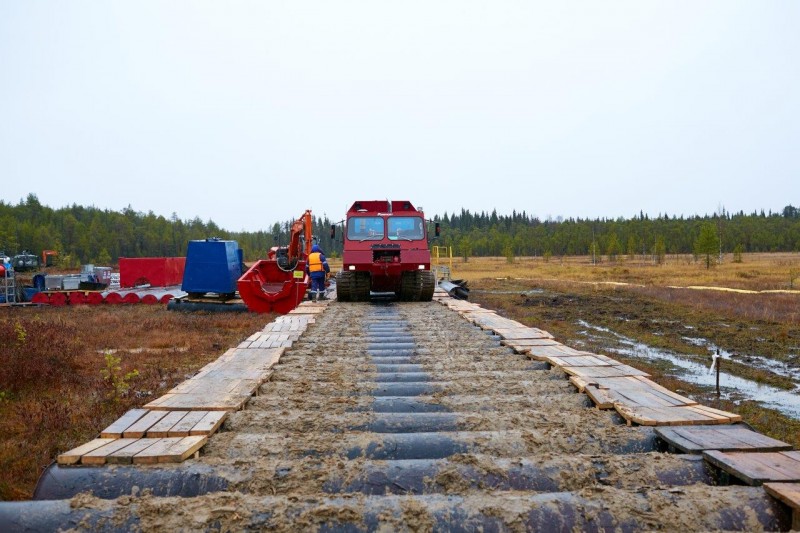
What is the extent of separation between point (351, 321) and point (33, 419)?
18.6 feet

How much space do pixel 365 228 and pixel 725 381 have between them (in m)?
9.06

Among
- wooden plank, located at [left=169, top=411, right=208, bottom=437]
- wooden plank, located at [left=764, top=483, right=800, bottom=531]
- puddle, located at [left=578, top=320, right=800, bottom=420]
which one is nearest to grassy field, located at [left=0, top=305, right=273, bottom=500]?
wooden plank, located at [left=169, top=411, right=208, bottom=437]

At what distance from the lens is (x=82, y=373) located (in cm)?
962

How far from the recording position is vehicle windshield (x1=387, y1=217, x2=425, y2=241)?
16.2m

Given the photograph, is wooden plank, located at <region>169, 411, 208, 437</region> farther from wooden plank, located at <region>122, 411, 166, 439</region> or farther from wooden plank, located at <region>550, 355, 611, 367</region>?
wooden plank, located at <region>550, 355, 611, 367</region>

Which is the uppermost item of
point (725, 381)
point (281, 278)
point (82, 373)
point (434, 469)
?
point (281, 278)

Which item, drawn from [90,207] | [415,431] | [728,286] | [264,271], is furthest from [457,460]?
[90,207]

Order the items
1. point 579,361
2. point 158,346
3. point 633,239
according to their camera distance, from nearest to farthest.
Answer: point 579,361 < point 158,346 < point 633,239

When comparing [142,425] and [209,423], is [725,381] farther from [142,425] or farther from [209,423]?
[142,425]

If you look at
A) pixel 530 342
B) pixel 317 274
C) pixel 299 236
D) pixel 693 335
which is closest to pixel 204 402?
pixel 530 342

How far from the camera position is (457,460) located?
384 cm

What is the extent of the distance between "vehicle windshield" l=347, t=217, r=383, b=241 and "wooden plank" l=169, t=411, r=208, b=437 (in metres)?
11.6

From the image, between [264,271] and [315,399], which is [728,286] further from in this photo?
[315,399]

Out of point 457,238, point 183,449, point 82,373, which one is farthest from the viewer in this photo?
point 457,238
